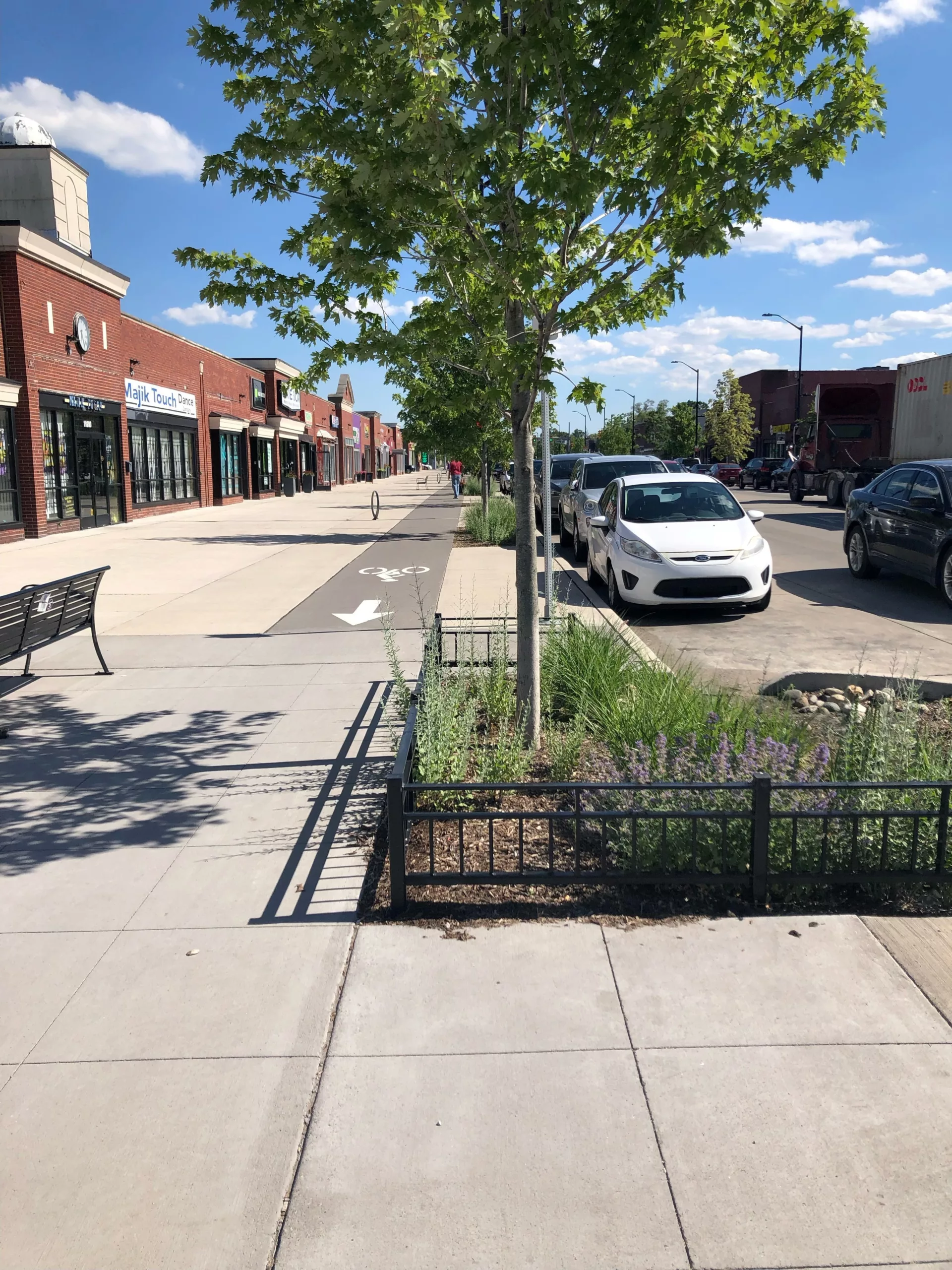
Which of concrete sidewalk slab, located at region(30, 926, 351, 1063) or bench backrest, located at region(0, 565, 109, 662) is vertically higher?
bench backrest, located at region(0, 565, 109, 662)

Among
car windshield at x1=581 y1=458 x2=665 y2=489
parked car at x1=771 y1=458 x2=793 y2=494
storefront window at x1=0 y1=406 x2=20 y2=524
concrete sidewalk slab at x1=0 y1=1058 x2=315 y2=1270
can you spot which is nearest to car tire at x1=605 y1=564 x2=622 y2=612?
car windshield at x1=581 y1=458 x2=665 y2=489

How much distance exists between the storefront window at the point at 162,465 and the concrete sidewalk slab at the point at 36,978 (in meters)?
27.1

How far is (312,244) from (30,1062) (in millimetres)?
4752

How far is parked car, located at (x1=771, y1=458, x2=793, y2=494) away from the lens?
165ft

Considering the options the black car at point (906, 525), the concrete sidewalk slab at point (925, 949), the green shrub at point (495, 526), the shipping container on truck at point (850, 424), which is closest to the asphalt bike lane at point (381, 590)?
the green shrub at point (495, 526)

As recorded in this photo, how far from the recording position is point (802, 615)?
10992 mm

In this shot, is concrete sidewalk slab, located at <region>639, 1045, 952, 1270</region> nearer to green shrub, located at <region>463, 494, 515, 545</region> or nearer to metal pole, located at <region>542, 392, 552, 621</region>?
metal pole, located at <region>542, 392, 552, 621</region>

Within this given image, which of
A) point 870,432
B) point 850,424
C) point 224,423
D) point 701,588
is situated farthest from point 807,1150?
point 224,423

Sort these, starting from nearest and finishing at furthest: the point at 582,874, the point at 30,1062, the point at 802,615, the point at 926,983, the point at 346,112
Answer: the point at 30,1062 < the point at 926,983 < the point at 582,874 < the point at 346,112 < the point at 802,615

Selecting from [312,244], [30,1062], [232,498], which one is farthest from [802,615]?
[232,498]

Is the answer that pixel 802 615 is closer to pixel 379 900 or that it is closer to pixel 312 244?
pixel 312 244

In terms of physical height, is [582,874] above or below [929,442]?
below

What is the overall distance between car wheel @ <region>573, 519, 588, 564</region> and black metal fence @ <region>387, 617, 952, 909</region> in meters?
12.3

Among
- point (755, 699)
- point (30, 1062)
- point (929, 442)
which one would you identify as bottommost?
point (30, 1062)
